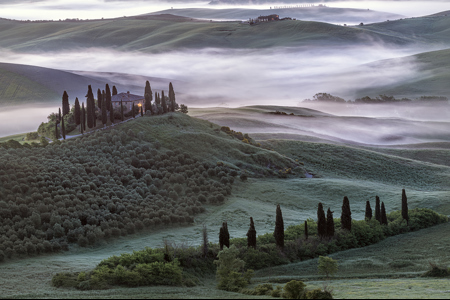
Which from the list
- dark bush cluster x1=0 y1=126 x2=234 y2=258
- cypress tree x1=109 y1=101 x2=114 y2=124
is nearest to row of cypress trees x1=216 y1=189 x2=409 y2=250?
dark bush cluster x1=0 y1=126 x2=234 y2=258

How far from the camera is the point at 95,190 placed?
69.7 metres

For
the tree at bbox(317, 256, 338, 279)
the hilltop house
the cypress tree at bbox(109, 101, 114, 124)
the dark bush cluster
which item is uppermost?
the hilltop house

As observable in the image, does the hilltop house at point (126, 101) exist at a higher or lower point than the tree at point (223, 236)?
higher

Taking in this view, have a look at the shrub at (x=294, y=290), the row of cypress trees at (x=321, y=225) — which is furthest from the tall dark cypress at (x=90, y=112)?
the shrub at (x=294, y=290)

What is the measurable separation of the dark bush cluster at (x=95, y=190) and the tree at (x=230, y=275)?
21321 mm

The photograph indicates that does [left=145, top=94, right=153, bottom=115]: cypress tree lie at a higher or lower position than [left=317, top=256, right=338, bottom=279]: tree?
higher

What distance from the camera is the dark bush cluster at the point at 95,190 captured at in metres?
58.2

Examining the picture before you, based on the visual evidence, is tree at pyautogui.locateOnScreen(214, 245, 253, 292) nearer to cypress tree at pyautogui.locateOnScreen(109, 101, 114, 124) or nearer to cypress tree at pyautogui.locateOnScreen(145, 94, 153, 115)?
cypress tree at pyautogui.locateOnScreen(109, 101, 114, 124)

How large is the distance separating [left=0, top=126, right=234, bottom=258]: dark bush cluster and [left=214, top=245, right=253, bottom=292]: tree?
21.3 meters

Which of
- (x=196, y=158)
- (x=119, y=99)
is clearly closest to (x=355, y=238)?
(x=196, y=158)

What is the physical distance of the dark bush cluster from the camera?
58188 millimetres

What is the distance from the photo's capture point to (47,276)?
43469 mm

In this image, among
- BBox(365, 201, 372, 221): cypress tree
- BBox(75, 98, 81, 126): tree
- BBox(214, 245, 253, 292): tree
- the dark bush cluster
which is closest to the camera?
BBox(214, 245, 253, 292): tree

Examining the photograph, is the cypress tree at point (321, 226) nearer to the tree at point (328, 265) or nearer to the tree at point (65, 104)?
the tree at point (328, 265)
